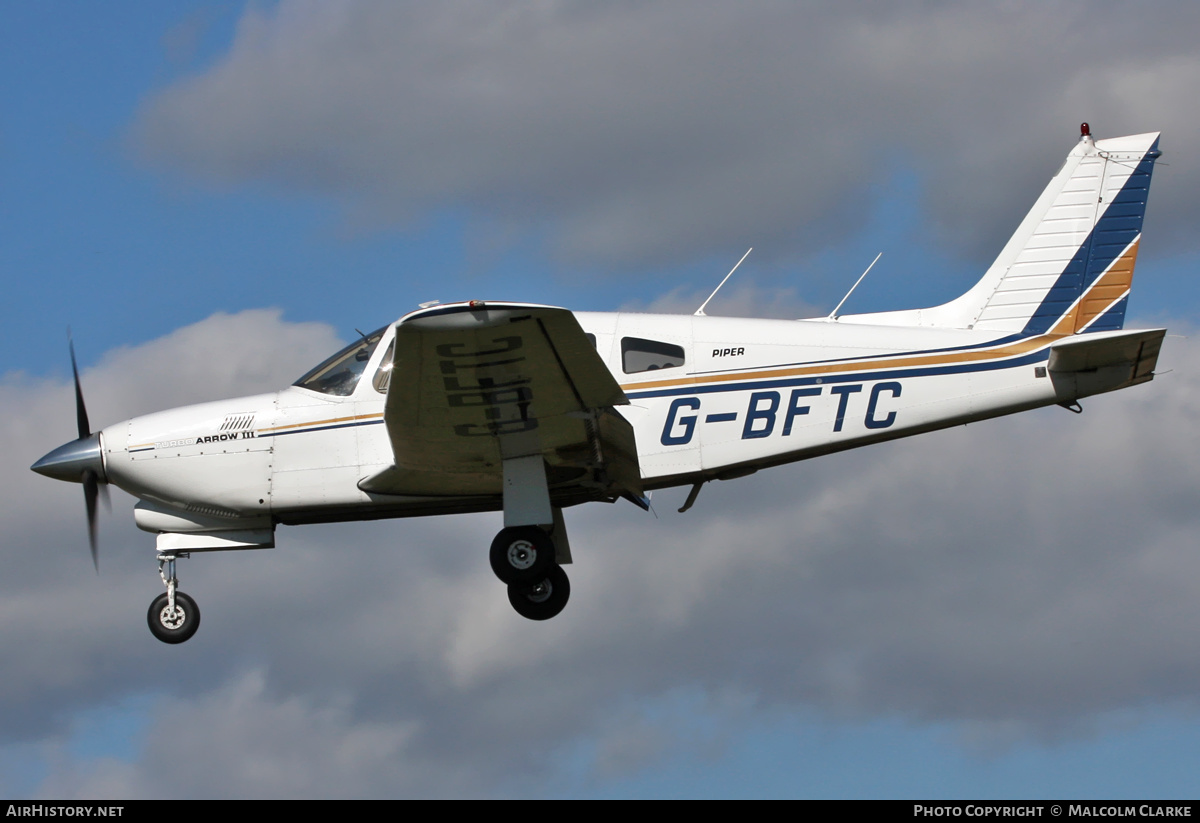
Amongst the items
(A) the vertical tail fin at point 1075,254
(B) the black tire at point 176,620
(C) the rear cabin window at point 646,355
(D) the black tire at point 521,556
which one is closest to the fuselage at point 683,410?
(C) the rear cabin window at point 646,355

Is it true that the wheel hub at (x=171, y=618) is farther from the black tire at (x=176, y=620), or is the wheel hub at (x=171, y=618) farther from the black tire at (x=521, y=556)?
the black tire at (x=521, y=556)

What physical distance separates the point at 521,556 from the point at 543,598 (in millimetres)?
1001

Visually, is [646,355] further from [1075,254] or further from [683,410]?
[1075,254]

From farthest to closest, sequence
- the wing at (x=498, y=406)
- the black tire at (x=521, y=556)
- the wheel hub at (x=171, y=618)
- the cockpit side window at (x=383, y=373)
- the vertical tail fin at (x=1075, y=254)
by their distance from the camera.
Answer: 1. the vertical tail fin at (x=1075, y=254)
2. the wheel hub at (x=171, y=618)
3. the cockpit side window at (x=383, y=373)
4. the black tire at (x=521, y=556)
5. the wing at (x=498, y=406)

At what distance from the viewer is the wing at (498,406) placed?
35.9ft

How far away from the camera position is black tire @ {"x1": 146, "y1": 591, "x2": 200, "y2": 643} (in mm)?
13812

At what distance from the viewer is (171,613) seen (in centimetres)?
1385

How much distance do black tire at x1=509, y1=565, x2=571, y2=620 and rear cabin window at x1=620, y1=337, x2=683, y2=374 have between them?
2244mm

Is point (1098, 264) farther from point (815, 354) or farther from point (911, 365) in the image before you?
point (815, 354)

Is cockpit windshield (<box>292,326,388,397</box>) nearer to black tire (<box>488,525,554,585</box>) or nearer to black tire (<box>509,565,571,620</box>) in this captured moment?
black tire (<box>488,525,554,585</box>)

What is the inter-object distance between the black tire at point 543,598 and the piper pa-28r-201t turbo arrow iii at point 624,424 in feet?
0.07
